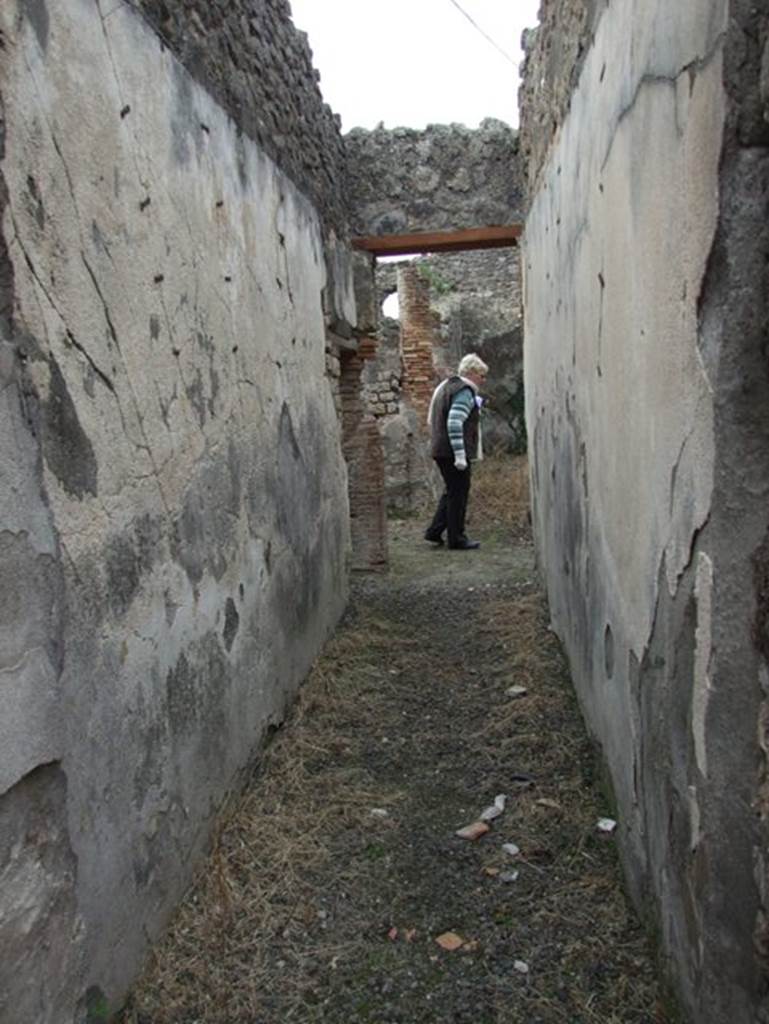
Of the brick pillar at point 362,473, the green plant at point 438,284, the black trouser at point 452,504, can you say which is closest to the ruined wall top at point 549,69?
the brick pillar at point 362,473

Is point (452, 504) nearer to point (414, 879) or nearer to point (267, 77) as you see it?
point (267, 77)

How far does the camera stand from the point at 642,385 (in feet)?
6.04

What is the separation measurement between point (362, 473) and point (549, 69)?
3251mm

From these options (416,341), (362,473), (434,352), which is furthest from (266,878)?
(434,352)

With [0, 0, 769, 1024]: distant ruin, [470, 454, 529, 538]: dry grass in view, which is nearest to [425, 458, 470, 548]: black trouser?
[470, 454, 529, 538]: dry grass

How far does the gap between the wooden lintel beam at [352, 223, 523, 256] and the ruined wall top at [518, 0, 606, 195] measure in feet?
1.75

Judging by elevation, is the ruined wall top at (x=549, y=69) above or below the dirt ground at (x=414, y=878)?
above

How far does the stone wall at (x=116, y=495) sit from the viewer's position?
1537 millimetres

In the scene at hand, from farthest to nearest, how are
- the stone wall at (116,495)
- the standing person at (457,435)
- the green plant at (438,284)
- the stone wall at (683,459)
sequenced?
the green plant at (438,284) → the standing person at (457,435) → the stone wall at (116,495) → the stone wall at (683,459)

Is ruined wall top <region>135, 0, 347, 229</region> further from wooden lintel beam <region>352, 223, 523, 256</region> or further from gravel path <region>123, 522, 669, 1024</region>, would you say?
gravel path <region>123, 522, 669, 1024</region>

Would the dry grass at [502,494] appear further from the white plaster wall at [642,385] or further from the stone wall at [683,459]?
the stone wall at [683,459]

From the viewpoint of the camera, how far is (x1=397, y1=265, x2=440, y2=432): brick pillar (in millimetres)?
9719

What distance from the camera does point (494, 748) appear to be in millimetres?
3207

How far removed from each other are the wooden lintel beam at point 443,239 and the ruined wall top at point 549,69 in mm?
533
